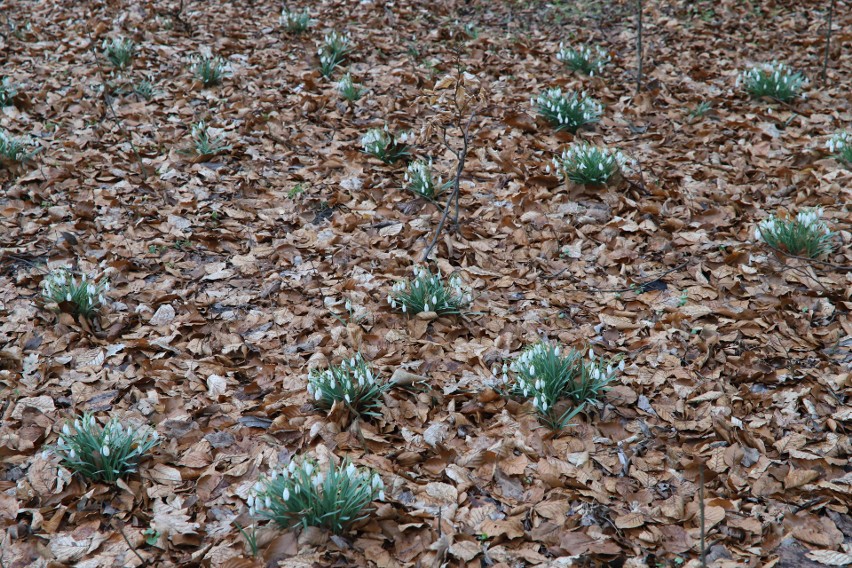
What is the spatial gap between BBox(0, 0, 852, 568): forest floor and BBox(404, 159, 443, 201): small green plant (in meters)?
Result: 0.14

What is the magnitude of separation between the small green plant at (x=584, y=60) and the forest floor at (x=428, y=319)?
16cm

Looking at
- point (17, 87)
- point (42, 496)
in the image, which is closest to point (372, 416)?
point (42, 496)

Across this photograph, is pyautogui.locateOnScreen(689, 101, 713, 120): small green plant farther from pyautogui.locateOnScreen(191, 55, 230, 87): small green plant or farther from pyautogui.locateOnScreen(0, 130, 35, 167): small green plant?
pyautogui.locateOnScreen(0, 130, 35, 167): small green plant

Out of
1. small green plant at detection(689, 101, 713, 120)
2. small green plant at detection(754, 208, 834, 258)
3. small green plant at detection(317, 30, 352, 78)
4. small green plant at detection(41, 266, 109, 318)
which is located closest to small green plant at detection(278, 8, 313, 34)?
small green plant at detection(317, 30, 352, 78)

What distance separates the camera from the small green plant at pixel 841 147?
4880 mm

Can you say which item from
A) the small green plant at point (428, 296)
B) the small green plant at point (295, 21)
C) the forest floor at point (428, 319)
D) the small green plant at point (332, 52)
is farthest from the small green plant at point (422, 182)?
the small green plant at point (295, 21)

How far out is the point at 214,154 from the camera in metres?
5.29

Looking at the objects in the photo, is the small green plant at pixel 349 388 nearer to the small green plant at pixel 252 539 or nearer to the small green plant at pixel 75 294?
the small green plant at pixel 252 539

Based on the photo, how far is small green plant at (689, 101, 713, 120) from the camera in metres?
5.78

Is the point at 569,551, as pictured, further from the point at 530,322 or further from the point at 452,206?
the point at 452,206

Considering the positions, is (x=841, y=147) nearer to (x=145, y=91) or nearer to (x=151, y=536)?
(x=151, y=536)

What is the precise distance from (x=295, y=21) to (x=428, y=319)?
197 inches

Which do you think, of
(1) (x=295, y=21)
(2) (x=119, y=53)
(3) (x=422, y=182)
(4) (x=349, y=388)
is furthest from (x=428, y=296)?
(1) (x=295, y=21)

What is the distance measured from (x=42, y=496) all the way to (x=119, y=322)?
4.04ft
